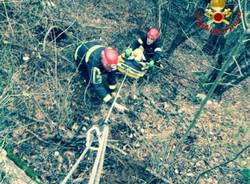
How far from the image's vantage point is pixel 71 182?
4.52 m

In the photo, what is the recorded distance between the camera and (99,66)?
526 centimetres

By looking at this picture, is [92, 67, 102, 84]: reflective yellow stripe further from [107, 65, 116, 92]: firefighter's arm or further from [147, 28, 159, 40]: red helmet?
[147, 28, 159, 40]: red helmet

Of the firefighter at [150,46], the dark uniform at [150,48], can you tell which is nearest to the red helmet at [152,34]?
the firefighter at [150,46]

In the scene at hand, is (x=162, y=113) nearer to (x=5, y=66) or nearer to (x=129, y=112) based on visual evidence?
(x=129, y=112)

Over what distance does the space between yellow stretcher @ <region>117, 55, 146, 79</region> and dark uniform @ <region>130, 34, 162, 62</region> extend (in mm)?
360

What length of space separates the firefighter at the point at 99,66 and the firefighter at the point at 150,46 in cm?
A: 84

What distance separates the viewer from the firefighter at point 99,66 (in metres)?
5.13

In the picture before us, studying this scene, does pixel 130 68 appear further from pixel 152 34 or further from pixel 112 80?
pixel 152 34

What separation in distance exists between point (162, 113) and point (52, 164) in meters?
1.88

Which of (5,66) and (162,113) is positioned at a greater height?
(5,66)

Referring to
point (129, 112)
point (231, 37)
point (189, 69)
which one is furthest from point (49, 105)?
point (231, 37)

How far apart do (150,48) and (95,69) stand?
1.48m

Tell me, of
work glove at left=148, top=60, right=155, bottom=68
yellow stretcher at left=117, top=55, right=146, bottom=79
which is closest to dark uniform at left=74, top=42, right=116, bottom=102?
yellow stretcher at left=117, top=55, right=146, bottom=79

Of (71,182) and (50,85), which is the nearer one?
(71,182)
